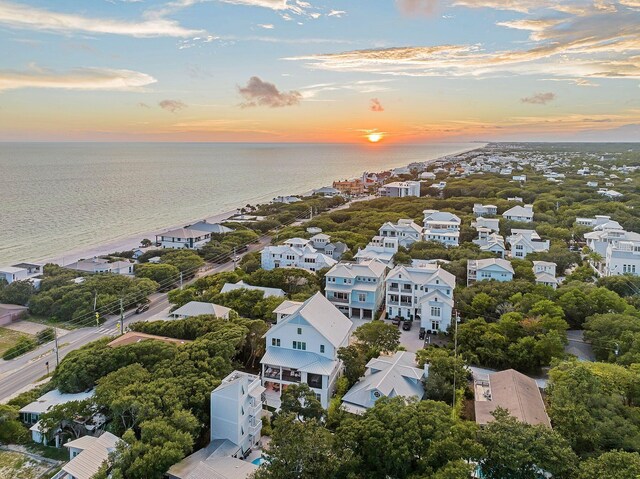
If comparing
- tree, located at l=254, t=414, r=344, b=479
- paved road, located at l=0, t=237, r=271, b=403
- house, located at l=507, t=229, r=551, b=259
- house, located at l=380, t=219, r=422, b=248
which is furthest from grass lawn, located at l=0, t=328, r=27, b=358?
house, located at l=507, t=229, r=551, b=259

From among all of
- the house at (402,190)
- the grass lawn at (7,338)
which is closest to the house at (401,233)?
the grass lawn at (7,338)

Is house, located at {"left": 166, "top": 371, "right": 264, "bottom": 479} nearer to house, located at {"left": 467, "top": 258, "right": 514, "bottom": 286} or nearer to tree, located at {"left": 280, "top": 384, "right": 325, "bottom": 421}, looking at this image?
tree, located at {"left": 280, "top": 384, "right": 325, "bottom": 421}

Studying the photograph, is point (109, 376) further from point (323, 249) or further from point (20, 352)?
point (323, 249)

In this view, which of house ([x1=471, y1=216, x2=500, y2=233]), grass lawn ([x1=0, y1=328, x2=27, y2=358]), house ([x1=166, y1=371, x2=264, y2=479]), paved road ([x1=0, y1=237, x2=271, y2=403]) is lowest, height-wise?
grass lawn ([x1=0, y1=328, x2=27, y2=358])

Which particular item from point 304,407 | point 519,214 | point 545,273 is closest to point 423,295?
point 545,273

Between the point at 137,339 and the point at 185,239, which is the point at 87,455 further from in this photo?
the point at 185,239
